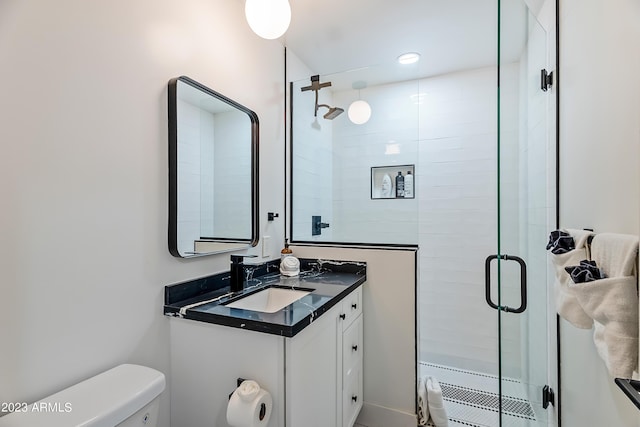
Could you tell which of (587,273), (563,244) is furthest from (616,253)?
(563,244)

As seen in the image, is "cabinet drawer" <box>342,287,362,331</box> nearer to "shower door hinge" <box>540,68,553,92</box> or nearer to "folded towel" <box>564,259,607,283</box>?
"folded towel" <box>564,259,607,283</box>

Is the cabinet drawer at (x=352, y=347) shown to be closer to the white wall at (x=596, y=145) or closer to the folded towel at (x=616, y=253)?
the white wall at (x=596, y=145)

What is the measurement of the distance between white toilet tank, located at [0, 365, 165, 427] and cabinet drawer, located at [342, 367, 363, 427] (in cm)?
97

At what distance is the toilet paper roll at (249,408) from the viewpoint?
3.30 feet

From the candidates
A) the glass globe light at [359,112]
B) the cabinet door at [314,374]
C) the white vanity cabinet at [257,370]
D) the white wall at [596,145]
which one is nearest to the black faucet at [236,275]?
the white vanity cabinet at [257,370]

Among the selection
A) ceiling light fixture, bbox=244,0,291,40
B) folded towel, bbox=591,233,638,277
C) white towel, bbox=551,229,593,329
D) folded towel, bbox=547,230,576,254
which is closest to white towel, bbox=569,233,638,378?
folded towel, bbox=591,233,638,277

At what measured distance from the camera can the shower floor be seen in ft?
5.10

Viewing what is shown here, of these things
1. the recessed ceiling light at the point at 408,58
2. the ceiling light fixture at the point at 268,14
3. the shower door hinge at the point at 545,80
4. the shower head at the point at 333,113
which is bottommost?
the shower door hinge at the point at 545,80

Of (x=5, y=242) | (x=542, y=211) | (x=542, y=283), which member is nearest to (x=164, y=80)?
(x=5, y=242)

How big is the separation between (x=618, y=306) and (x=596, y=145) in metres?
0.64

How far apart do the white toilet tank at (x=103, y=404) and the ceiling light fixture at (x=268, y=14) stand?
4.96 feet

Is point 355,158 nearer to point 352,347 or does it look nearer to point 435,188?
point 435,188

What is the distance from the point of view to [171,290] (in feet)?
4.25

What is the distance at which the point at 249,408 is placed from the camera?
1012 millimetres
